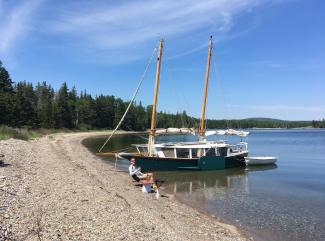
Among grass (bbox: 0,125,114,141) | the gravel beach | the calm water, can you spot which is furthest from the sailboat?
grass (bbox: 0,125,114,141)

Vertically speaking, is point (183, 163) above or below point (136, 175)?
below

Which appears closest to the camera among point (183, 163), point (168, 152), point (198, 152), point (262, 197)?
point (262, 197)

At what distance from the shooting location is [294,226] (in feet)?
57.6

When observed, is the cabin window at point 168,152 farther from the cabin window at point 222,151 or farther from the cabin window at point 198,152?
the cabin window at point 222,151

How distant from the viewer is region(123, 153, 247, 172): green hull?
3450 centimetres

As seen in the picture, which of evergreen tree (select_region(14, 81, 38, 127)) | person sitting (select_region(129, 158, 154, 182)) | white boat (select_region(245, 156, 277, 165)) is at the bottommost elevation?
white boat (select_region(245, 156, 277, 165))

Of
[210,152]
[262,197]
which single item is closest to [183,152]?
[210,152]

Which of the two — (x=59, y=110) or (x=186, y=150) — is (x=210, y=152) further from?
(x=59, y=110)

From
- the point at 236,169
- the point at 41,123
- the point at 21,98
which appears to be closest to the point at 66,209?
the point at 236,169

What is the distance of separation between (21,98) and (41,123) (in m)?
19.9

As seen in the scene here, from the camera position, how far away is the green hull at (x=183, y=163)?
3450 cm

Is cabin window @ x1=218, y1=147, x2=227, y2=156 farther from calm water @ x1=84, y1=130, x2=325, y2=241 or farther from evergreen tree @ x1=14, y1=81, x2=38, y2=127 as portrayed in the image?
evergreen tree @ x1=14, y1=81, x2=38, y2=127

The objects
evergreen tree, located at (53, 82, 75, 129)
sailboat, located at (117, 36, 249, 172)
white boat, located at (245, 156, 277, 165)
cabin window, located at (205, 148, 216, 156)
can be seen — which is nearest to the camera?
sailboat, located at (117, 36, 249, 172)

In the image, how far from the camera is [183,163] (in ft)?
120
